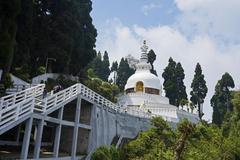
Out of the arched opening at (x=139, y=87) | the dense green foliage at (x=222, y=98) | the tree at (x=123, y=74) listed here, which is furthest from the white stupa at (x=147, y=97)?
the tree at (x=123, y=74)

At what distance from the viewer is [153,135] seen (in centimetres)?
2705

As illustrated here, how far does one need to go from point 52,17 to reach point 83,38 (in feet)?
13.6

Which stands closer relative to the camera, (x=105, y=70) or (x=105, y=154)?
(x=105, y=154)

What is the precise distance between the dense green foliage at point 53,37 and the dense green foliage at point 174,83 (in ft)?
79.4

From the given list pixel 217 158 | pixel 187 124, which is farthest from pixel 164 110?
pixel 187 124

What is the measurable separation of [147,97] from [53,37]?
84.0 feet

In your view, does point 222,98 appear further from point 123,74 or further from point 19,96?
point 19,96

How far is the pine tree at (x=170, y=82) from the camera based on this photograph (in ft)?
195

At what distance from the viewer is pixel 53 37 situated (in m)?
33.4

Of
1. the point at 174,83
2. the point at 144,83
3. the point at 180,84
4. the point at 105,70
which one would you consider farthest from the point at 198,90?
the point at 105,70

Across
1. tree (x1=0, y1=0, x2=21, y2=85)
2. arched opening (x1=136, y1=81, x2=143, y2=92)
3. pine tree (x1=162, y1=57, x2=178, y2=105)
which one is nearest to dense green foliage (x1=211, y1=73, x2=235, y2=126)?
pine tree (x1=162, y1=57, x2=178, y2=105)

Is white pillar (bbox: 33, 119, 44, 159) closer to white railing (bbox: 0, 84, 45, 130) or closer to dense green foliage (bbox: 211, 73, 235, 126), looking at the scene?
white railing (bbox: 0, 84, 45, 130)

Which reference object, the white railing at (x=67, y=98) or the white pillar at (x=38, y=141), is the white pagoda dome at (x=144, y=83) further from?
the white pillar at (x=38, y=141)

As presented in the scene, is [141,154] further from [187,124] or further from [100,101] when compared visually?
[187,124]
